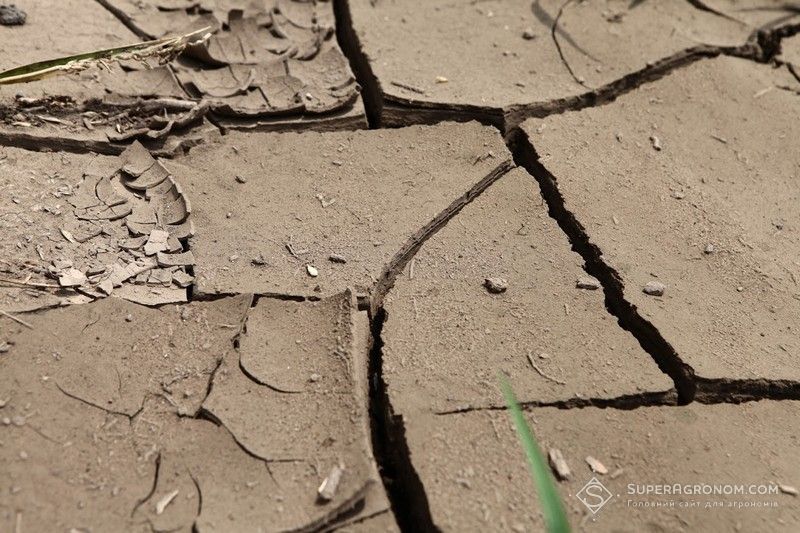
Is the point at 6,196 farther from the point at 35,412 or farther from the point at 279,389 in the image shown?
the point at 279,389

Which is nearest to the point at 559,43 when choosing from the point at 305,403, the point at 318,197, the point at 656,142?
the point at 656,142

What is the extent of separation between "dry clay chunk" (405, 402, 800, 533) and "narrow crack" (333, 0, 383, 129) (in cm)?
103

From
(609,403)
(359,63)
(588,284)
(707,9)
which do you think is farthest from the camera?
(707,9)

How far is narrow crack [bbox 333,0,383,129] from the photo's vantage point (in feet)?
7.36

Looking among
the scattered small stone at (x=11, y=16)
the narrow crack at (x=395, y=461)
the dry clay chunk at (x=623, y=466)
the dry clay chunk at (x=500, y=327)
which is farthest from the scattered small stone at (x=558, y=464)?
the scattered small stone at (x=11, y=16)

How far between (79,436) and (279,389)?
34 cm

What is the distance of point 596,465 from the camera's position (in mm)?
1450

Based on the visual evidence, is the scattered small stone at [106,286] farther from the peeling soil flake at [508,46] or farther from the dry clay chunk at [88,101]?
the peeling soil flake at [508,46]

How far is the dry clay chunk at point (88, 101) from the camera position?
1.99m

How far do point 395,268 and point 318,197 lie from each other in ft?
0.92

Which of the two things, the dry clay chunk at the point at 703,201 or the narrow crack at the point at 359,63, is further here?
the narrow crack at the point at 359,63

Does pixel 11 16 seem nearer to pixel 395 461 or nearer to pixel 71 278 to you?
pixel 71 278

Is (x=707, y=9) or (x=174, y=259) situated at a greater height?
(x=707, y=9)

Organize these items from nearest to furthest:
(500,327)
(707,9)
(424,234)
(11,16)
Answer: (500,327), (424,234), (11,16), (707,9)
